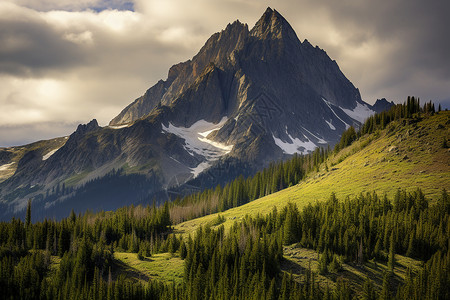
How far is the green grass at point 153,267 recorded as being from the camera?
11562 centimetres

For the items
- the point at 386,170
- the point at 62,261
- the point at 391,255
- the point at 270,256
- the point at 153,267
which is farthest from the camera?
the point at 386,170

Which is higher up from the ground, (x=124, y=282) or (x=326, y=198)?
(x=326, y=198)

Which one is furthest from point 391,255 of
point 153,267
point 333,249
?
point 153,267

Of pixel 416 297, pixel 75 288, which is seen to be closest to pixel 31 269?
pixel 75 288

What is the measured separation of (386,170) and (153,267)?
97559 millimetres

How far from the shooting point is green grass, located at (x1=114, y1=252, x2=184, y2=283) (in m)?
116

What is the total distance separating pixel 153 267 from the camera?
12006cm

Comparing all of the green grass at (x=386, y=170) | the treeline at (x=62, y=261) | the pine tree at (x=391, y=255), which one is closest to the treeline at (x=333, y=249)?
the pine tree at (x=391, y=255)

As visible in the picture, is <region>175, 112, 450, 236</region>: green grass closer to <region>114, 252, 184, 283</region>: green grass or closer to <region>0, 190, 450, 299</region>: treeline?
<region>0, 190, 450, 299</region>: treeline

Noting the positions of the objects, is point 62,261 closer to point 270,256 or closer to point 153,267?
point 153,267

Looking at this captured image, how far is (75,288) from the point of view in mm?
112062

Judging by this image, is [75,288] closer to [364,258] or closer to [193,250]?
[193,250]

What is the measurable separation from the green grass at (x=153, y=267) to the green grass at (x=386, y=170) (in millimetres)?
33064

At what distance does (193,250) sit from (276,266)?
2556 centimetres
